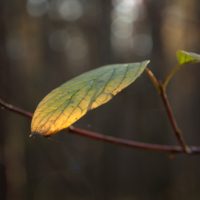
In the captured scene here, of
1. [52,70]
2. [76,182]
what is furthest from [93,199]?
[52,70]

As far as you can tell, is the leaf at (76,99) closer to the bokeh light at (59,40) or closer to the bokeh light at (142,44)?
the bokeh light at (142,44)

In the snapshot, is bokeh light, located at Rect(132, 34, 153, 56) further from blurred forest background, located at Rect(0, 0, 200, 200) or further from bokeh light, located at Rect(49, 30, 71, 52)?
bokeh light, located at Rect(49, 30, 71, 52)

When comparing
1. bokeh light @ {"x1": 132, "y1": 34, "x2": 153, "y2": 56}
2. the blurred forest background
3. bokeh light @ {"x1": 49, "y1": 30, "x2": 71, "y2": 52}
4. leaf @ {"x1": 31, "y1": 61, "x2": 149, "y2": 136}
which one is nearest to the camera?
leaf @ {"x1": 31, "y1": 61, "x2": 149, "y2": 136}

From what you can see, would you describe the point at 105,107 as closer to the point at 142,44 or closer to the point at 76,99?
the point at 142,44

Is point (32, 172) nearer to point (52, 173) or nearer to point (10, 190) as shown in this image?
point (52, 173)

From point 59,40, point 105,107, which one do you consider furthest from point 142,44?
point 59,40

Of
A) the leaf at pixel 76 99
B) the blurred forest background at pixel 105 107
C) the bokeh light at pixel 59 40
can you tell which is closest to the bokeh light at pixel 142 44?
the blurred forest background at pixel 105 107

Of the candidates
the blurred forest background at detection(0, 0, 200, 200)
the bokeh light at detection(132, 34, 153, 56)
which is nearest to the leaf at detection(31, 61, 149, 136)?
the blurred forest background at detection(0, 0, 200, 200)
